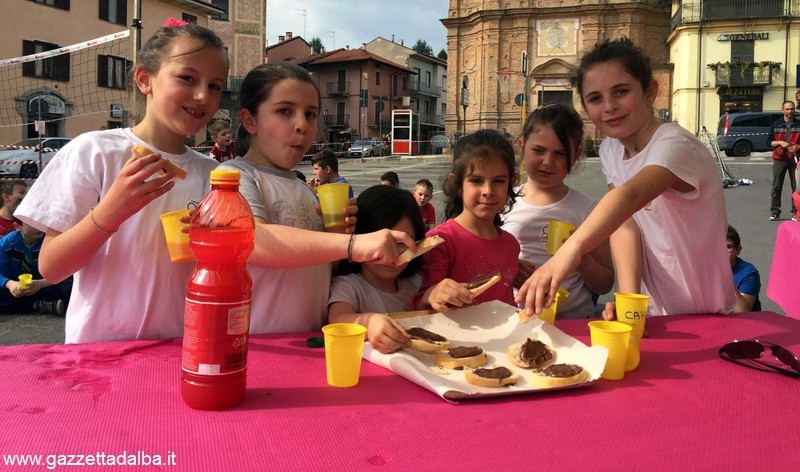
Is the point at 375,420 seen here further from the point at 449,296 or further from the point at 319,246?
the point at 449,296

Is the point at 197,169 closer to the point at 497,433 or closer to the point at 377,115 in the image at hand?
the point at 497,433

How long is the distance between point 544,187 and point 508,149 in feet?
2.22

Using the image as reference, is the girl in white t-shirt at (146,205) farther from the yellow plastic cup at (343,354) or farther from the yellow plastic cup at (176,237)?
the yellow plastic cup at (343,354)

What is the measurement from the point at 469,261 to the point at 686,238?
87cm

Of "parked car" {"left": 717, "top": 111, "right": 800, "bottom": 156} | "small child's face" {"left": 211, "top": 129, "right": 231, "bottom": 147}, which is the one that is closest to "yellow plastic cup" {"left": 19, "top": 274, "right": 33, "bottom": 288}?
"small child's face" {"left": 211, "top": 129, "right": 231, "bottom": 147}

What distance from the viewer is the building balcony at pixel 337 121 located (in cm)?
5547

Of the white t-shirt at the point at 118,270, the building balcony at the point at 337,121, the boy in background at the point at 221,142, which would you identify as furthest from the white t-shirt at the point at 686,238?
the building balcony at the point at 337,121

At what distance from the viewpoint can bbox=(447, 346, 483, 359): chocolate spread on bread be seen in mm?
1735

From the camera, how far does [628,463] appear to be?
47.2 inches

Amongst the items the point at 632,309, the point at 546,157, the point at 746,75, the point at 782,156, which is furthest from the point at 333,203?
the point at 746,75

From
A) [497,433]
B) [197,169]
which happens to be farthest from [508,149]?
[497,433]

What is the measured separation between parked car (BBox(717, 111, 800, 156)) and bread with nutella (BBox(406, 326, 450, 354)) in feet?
97.3

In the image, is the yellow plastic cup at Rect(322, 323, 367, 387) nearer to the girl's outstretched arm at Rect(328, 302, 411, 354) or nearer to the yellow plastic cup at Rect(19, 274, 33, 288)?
the girl's outstretched arm at Rect(328, 302, 411, 354)

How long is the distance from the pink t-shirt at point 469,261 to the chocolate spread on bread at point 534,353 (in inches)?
27.8
